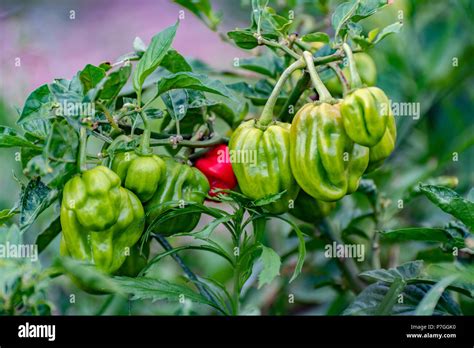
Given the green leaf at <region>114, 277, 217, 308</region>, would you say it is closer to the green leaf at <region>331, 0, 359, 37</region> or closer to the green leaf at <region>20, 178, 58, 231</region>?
the green leaf at <region>20, 178, 58, 231</region>

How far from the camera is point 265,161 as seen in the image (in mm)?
956

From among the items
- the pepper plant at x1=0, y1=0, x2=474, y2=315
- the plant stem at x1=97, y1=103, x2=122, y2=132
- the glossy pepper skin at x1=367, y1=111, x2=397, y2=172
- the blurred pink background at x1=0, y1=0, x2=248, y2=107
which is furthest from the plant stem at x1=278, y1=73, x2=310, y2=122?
the blurred pink background at x1=0, y1=0, x2=248, y2=107

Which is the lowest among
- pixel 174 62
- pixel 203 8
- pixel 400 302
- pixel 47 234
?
pixel 400 302

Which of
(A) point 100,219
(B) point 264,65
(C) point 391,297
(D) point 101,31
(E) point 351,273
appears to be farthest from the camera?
(D) point 101,31

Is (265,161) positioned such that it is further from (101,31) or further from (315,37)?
(101,31)

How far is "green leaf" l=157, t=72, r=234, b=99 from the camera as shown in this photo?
3.08 ft

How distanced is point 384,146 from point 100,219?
343 mm

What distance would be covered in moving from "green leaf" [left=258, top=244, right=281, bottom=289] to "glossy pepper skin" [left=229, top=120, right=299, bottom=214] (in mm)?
72

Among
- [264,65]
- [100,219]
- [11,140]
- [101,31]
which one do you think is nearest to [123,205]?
[100,219]

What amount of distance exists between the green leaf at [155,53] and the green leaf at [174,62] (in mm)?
69

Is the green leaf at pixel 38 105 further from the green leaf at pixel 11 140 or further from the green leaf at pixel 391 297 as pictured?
the green leaf at pixel 391 297
